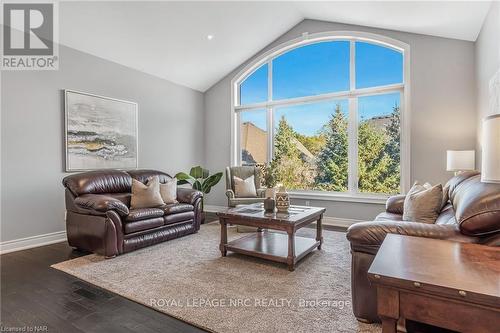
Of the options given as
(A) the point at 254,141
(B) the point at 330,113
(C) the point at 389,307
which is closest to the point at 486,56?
(B) the point at 330,113

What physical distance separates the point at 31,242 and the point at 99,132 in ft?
6.12

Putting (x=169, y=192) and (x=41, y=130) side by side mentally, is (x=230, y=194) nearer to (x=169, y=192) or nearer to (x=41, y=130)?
(x=169, y=192)

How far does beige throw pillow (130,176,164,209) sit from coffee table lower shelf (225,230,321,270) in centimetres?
136

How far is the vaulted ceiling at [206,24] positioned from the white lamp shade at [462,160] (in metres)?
1.66

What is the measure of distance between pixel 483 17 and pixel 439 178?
88.6 inches

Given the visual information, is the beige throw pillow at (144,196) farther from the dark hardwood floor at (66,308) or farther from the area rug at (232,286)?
the dark hardwood floor at (66,308)

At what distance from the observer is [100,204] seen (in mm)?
3365

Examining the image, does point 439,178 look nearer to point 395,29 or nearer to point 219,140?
point 395,29

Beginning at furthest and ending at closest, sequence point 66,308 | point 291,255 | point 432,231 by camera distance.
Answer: point 291,255 < point 66,308 < point 432,231

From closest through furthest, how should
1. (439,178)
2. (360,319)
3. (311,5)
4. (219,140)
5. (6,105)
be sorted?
1. (360,319)
2. (6,105)
3. (439,178)
4. (311,5)
5. (219,140)

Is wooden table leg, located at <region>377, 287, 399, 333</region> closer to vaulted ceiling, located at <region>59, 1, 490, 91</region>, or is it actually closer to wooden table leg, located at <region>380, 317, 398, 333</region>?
wooden table leg, located at <region>380, 317, 398, 333</region>

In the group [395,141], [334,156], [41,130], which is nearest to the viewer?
[41,130]

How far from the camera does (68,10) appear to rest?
3.70m

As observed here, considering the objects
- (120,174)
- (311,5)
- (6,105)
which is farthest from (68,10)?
(311,5)
